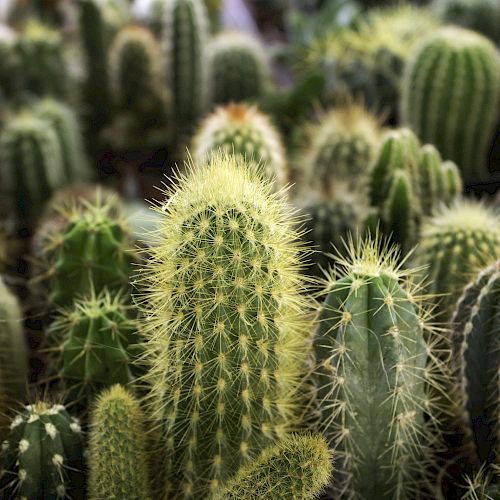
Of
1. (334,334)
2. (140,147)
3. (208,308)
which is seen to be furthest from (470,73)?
(208,308)

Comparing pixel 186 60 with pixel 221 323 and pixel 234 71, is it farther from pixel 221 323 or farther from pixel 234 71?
pixel 221 323

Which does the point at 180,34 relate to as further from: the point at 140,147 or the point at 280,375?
the point at 280,375

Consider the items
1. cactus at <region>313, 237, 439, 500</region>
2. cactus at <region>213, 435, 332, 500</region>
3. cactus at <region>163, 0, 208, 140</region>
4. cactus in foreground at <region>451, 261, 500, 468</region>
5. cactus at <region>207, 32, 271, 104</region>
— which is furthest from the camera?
cactus at <region>207, 32, 271, 104</region>

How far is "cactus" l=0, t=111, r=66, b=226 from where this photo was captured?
261 centimetres

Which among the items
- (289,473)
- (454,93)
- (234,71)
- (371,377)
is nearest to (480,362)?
(371,377)

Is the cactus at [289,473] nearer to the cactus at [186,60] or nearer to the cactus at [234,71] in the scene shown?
the cactus at [186,60]

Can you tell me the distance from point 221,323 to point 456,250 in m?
0.74

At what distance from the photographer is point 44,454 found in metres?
1.38

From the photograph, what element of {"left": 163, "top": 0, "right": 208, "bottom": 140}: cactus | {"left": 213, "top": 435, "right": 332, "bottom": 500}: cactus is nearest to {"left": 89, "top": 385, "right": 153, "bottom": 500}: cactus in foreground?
{"left": 213, "top": 435, "right": 332, "bottom": 500}: cactus

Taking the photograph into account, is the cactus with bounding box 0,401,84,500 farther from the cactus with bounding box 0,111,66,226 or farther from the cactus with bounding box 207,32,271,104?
the cactus with bounding box 207,32,271,104

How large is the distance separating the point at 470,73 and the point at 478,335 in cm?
140

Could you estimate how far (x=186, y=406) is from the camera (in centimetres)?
135

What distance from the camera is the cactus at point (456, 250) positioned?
1762mm

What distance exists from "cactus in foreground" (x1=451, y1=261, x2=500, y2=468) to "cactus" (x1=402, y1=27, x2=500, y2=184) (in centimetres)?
124
